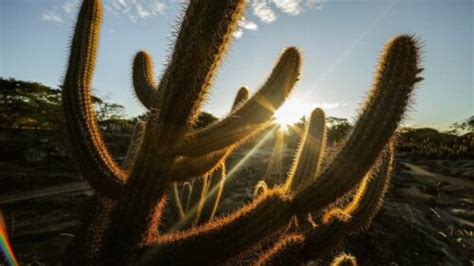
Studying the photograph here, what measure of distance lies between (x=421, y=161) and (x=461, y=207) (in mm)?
11546

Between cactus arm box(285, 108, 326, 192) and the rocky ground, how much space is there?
7.96ft

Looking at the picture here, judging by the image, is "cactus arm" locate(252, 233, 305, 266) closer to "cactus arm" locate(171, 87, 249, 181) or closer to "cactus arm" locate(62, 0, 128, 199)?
"cactus arm" locate(171, 87, 249, 181)

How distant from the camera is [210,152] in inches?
74.6

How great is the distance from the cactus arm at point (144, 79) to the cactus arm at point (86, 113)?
664mm

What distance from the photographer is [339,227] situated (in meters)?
2.20

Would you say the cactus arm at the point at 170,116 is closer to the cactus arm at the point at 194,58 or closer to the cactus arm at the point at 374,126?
the cactus arm at the point at 194,58

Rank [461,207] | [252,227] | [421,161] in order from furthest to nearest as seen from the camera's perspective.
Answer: [421,161], [461,207], [252,227]

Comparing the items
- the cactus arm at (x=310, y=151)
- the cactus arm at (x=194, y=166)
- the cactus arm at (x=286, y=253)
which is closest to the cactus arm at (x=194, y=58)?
the cactus arm at (x=194, y=166)

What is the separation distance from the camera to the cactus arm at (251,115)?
1790mm

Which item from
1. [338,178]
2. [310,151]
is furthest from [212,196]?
[338,178]

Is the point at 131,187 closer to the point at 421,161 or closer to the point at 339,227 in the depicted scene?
the point at 339,227

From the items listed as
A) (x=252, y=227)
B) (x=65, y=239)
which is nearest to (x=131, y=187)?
Answer: (x=252, y=227)

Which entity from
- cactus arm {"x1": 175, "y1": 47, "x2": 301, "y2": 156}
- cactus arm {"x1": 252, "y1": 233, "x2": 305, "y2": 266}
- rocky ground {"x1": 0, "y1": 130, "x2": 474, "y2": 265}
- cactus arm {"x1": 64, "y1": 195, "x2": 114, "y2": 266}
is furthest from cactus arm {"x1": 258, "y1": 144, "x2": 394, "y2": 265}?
rocky ground {"x1": 0, "y1": 130, "x2": 474, "y2": 265}

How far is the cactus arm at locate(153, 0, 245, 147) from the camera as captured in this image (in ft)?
4.68
